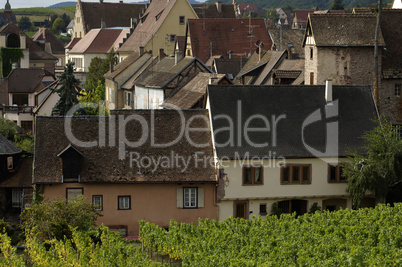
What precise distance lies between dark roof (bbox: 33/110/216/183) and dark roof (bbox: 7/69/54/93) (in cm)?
3549

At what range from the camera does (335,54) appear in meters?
46.0

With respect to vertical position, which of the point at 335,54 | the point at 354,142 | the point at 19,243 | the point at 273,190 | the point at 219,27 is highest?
the point at 219,27

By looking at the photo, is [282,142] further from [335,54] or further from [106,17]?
[106,17]

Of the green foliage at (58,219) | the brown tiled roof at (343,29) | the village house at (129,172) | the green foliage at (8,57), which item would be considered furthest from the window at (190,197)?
the green foliage at (8,57)

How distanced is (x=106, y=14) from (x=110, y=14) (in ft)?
2.55

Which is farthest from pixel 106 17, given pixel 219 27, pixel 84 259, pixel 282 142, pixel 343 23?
pixel 84 259

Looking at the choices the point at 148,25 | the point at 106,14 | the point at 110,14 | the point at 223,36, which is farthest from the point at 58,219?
the point at 106,14

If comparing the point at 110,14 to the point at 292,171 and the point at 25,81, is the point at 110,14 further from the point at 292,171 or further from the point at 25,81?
the point at 292,171

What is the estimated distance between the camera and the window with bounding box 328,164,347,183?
124 ft

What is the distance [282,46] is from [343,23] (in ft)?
94.2

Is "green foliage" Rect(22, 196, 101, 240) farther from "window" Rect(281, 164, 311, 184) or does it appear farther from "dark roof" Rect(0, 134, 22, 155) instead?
"window" Rect(281, 164, 311, 184)

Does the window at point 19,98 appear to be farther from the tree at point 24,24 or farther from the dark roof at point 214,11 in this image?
the tree at point 24,24

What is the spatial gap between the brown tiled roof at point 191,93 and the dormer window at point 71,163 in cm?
1203

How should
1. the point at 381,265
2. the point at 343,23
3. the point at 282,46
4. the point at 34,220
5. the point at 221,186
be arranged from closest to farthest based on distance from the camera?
1. the point at 381,265
2. the point at 34,220
3. the point at 221,186
4. the point at 343,23
5. the point at 282,46
